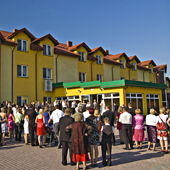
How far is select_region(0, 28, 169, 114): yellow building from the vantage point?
2036cm

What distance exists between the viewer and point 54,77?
80.8 feet

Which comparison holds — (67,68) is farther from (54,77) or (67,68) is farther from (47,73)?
(47,73)

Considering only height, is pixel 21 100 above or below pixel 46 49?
below

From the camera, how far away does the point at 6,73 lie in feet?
67.4

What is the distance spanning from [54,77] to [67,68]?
7.30 ft

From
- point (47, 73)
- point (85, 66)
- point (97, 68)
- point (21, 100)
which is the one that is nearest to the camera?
point (21, 100)

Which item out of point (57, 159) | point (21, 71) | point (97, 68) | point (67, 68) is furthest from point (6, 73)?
point (57, 159)

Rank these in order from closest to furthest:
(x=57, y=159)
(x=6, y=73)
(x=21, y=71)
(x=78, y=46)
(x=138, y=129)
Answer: (x=57, y=159) → (x=138, y=129) → (x=6, y=73) → (x=21, y=71) → (x=78, y=46)

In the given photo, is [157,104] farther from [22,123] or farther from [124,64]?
[22,123]

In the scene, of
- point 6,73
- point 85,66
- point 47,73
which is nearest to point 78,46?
point 85,66

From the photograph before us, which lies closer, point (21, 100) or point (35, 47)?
point (21, 100)

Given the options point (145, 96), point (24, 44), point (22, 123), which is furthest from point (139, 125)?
point (24, 44)

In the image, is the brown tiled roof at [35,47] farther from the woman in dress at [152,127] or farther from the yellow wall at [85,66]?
the woman in dress at [152,127]

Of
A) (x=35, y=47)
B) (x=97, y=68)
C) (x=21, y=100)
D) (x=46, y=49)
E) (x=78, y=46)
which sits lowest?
(x=21, y=100)
